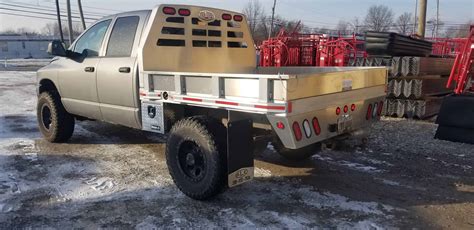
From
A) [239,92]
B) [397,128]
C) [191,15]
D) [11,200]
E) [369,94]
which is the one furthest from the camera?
[397,128]

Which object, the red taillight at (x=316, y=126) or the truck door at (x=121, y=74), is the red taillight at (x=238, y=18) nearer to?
the truck door at (x=121, y=74)

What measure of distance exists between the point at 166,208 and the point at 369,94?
2.62m

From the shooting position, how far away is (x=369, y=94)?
4758 millimetres

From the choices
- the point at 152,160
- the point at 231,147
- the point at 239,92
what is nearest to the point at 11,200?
the point at 152,160

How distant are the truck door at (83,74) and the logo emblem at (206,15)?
1380mm

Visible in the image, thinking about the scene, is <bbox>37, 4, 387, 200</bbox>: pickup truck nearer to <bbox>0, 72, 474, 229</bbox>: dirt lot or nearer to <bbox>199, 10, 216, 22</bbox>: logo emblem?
<bbox>199, 10, 216, 22</bbox>: logo emblem

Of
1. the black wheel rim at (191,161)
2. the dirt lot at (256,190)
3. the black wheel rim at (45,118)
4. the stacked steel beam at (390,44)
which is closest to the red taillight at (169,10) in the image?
the black wheel rim at (191,161)

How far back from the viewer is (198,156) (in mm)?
4391

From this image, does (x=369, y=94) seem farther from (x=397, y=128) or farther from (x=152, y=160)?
(x=397, y=128)

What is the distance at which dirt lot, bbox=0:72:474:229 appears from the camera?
12.8 ft

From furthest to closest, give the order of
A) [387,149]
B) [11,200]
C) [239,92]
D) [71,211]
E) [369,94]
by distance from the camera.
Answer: [387,149], [369,94], [11,200], [71,211], [239,92]

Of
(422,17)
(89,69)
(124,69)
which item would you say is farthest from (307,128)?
(422,17)

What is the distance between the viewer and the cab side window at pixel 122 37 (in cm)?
540

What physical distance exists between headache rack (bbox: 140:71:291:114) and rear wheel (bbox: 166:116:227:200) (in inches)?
10.0
